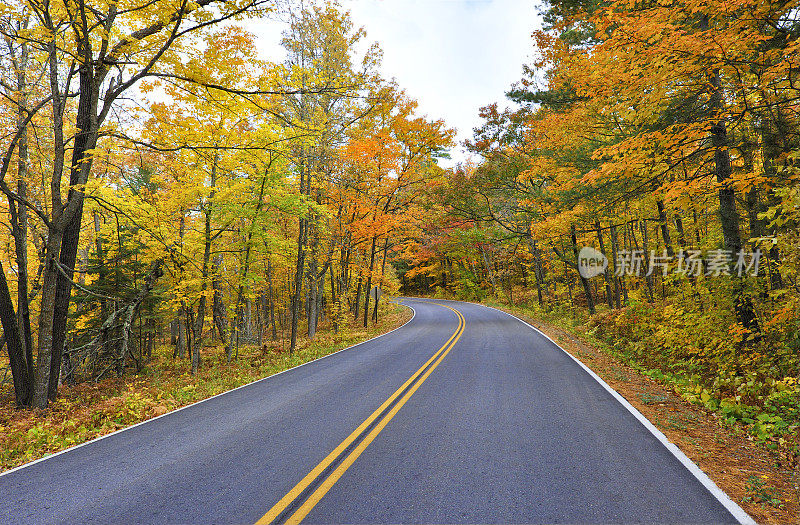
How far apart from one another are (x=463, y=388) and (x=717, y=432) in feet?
12.4

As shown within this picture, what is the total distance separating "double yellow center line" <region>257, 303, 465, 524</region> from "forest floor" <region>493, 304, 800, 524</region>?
3.72 meters

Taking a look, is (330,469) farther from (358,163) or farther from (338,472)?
(358,163)

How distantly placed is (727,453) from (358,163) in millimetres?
16808

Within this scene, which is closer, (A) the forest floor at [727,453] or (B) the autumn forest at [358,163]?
(A) the forest floor at [727,453]

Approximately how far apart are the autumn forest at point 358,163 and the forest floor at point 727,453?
0.26m

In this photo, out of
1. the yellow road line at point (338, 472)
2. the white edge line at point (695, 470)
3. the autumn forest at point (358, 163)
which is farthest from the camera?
the autumn forest at point (358, 163)

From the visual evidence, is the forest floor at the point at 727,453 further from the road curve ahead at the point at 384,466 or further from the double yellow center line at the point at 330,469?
the double yellow center line at the point at 330,469

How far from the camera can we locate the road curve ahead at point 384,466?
3123 mm

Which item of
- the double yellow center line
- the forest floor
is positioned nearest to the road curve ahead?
the double yellow center line

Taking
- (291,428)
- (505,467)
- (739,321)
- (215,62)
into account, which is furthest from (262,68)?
(739,321)

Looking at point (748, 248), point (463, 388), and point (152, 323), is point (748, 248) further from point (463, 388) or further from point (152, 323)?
point (152, 323)

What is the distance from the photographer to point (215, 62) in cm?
648

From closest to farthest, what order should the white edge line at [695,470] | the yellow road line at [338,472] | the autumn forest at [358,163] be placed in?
the white edge line at [695,470] → the yellow road line at [338,472] → the autumn forest at [358,163]

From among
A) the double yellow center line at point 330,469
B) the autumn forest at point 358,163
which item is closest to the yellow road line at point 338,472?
the double yellow center line at point 330,469
